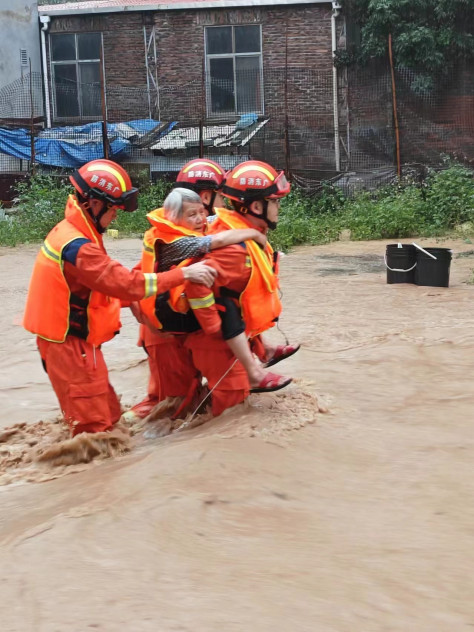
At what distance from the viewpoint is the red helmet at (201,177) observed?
19.6 feet

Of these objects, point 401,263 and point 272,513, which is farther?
point 401,263

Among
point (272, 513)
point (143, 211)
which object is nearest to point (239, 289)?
point (272, 513)

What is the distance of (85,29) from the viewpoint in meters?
22.6

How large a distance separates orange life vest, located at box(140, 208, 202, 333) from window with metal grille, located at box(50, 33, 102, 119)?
60.1 ft

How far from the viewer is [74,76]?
23.0m

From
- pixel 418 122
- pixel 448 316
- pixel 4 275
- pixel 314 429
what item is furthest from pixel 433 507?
pixel 418 122

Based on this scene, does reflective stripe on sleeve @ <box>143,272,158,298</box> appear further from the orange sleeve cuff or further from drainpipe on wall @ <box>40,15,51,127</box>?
drainpipe on wall @ <box>40,15,51,127</box>

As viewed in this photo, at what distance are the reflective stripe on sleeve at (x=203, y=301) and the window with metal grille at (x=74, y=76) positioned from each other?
18809 mm

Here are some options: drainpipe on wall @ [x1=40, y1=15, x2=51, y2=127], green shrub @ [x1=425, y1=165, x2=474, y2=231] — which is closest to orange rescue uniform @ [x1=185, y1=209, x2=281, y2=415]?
green shrub @ [x1=425, y1=165, x2=474, y2=231]

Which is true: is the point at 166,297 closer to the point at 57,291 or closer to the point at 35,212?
the point at 57,291

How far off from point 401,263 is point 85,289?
20.0 ft

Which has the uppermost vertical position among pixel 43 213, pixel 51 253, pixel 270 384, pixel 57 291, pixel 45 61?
pixel 45 61

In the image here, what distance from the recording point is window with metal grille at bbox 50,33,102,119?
22.8m

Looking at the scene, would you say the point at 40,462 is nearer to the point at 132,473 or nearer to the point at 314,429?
the point at 132,473
